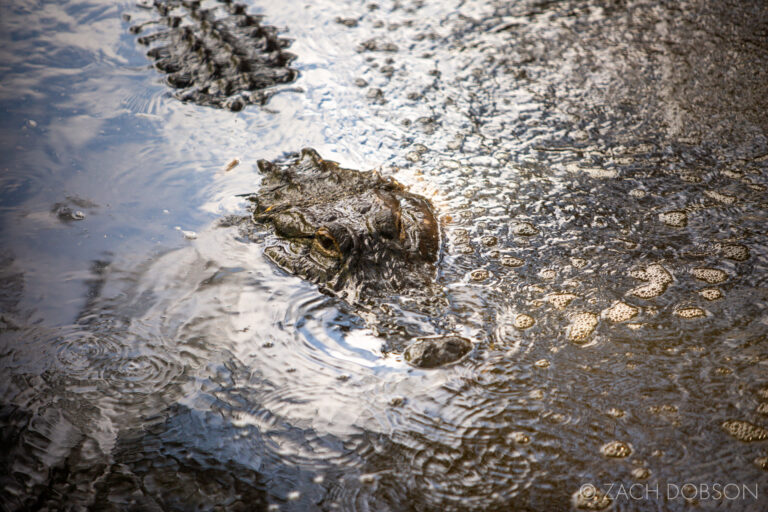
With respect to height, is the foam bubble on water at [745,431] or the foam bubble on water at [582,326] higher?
the foam bubble on water at [745,431]

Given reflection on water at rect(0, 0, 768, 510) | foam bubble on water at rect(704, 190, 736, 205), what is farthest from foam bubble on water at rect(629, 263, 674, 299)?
foam bubble on water at rect(704, 190, 736, 205)

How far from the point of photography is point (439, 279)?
11.1 feet

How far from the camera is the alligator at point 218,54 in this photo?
5.37 metres

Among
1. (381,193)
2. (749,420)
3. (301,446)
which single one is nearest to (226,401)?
(301,446)

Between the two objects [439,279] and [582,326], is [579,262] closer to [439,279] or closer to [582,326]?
[582,326]

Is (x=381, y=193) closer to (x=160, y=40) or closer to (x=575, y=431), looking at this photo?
(x=575, y=431)

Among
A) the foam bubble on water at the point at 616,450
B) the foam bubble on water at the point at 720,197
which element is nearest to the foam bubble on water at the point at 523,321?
the foam bubble on water at the point at 616,450

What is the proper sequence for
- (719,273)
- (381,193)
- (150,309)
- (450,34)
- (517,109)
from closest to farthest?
(719,273), (150,309), (381,193), (517,109), (450,34)

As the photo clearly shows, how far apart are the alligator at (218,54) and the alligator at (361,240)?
5.89 feet

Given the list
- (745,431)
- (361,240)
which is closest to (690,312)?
(745,431)

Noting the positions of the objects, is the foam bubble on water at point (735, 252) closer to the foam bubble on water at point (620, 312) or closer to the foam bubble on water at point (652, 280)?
the foam bubble on water at point (652, 280)

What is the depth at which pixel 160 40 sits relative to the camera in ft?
19.7

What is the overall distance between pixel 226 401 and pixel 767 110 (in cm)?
462

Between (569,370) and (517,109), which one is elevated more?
(517,109)
